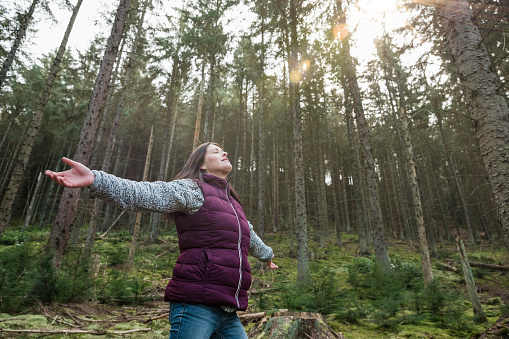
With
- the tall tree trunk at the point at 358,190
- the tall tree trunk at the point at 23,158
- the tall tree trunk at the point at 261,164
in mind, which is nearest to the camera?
the tall tree trunk at the point at 23,158

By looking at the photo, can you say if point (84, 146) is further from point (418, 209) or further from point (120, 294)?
point (418, 209)

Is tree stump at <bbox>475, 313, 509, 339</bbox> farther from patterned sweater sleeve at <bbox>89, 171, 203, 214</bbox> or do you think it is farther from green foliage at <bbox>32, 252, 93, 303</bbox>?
green foliage at <bbox>32, 252, 93, 303</bbox>

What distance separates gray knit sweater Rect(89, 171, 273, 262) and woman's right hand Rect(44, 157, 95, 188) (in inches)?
1.5

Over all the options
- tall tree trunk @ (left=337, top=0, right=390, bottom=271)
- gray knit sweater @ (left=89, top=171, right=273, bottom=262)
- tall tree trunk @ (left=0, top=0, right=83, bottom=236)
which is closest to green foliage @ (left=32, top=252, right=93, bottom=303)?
gray knit sweater @ (left=89, top=171, right=273, bottom=262)

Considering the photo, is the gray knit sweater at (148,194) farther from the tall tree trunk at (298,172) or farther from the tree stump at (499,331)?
the tall tree trunk at (298,172)

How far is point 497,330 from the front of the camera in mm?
2811

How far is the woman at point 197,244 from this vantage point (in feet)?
4.60

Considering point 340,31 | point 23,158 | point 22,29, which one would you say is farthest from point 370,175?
point 22,29

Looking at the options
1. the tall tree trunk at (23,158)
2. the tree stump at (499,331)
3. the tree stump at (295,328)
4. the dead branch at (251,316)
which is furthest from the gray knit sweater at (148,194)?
the tall tree trunk at (23,158)

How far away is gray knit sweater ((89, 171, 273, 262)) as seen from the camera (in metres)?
1.39

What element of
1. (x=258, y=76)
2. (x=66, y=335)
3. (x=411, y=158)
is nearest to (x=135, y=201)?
(x=66, y=335)

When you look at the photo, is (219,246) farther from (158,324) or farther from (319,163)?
(319,163)

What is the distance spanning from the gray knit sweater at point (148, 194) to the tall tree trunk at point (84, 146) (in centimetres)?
571

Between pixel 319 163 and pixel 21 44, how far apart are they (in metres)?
17.9
